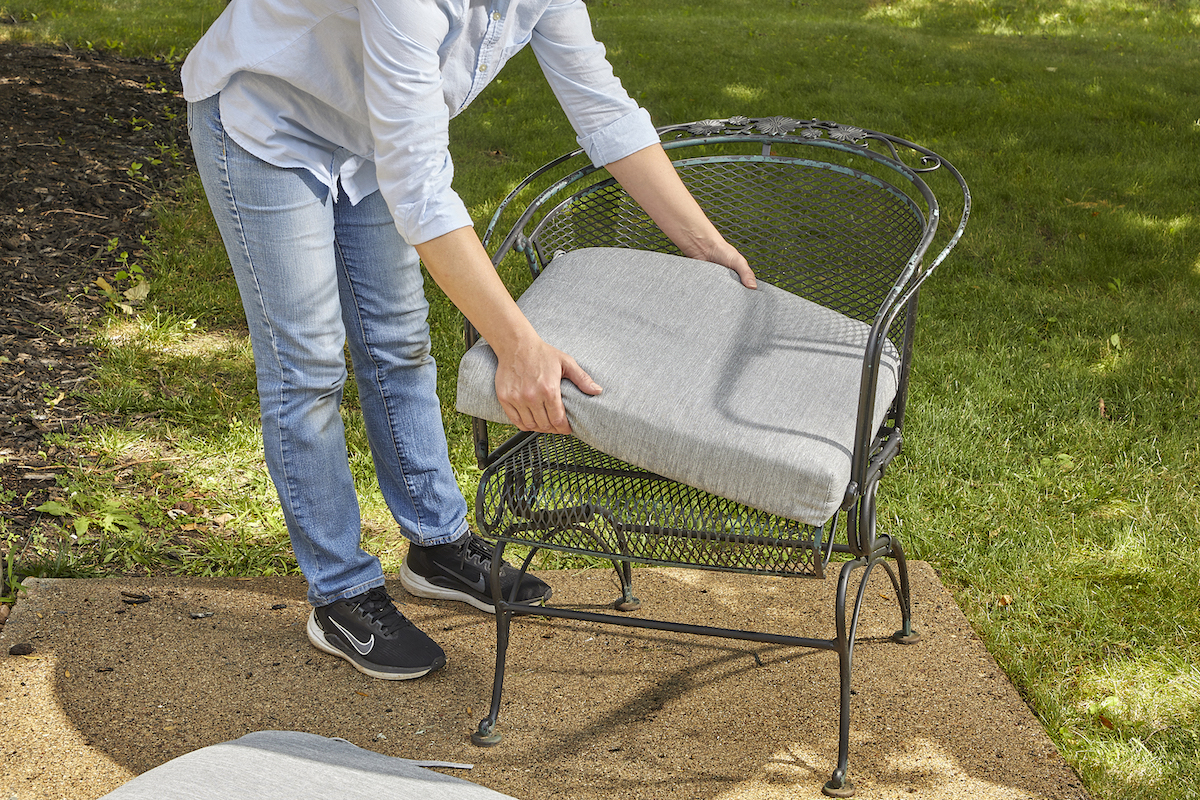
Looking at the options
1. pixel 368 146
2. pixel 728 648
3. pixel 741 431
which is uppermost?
pixel 368 146

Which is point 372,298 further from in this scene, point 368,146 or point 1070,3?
point 1070,3

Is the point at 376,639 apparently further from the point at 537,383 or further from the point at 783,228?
the point at 783,228

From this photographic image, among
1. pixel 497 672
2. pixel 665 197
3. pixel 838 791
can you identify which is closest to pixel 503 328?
pixel 665 197

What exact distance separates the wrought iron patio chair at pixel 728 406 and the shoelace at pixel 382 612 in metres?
0.37

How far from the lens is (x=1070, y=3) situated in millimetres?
13391

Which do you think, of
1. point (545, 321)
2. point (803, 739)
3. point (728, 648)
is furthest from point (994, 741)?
point (545, 321)

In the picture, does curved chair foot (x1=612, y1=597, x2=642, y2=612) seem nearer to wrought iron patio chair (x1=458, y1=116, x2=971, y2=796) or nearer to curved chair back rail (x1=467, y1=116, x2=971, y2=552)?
wrought iron patio chair (x1=458, y1=116, x2=971, y2=796)

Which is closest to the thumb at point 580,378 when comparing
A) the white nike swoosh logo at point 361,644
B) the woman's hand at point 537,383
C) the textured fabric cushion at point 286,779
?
the woman's hand at point 537,383

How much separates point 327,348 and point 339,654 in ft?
2.60

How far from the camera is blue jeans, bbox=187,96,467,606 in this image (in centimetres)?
217

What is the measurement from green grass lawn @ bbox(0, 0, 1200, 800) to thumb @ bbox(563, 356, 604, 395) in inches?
52.0

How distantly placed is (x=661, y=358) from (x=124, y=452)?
220 cm

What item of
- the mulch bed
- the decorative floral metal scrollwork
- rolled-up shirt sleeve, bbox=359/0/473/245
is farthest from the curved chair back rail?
the mulch bed

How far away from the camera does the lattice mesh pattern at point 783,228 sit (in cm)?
253
